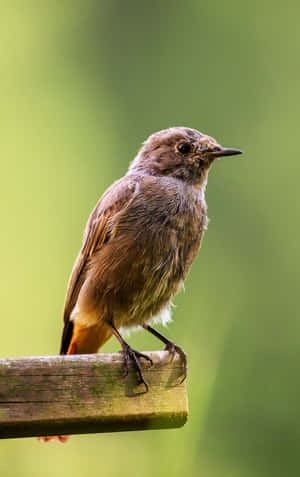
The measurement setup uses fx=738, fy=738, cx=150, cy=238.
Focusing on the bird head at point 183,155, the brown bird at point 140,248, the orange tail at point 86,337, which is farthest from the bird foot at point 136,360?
the bird head at point 183,155

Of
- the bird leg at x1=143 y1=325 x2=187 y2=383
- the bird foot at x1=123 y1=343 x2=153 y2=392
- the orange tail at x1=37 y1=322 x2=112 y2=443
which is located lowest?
the orange tail at x1=37 y1=322 x2=112 y2=443

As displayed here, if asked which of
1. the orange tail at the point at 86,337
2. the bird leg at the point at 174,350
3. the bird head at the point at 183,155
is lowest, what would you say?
the orange tail at the point at 86,337

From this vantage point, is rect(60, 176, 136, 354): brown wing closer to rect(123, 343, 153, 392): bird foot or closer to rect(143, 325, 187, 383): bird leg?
rect(143, 325, 187, 383): bird leg

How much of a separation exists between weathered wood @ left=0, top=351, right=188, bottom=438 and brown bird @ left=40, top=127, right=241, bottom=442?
38.0 inches

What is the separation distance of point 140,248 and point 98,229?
38 centimetres

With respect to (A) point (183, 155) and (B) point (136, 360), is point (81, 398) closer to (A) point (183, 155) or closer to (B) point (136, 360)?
(B) point (136, 360)

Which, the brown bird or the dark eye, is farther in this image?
the dark eye

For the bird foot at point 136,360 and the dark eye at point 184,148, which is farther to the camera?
the dark eye at point 184,148

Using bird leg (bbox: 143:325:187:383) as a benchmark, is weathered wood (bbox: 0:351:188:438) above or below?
above

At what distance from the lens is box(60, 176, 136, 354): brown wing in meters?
4.07

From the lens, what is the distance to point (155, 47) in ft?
27.5

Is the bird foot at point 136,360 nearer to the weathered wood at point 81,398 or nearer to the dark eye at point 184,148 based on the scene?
the weathered wood at point 81,398

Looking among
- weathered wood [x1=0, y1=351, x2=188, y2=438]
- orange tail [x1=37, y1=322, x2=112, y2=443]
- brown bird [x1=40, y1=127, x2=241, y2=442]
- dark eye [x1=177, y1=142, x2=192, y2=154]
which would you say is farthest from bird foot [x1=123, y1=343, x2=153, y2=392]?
dark eye [x1=177, y1=142, x2=192, y2=154]

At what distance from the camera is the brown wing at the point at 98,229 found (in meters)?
4.07
